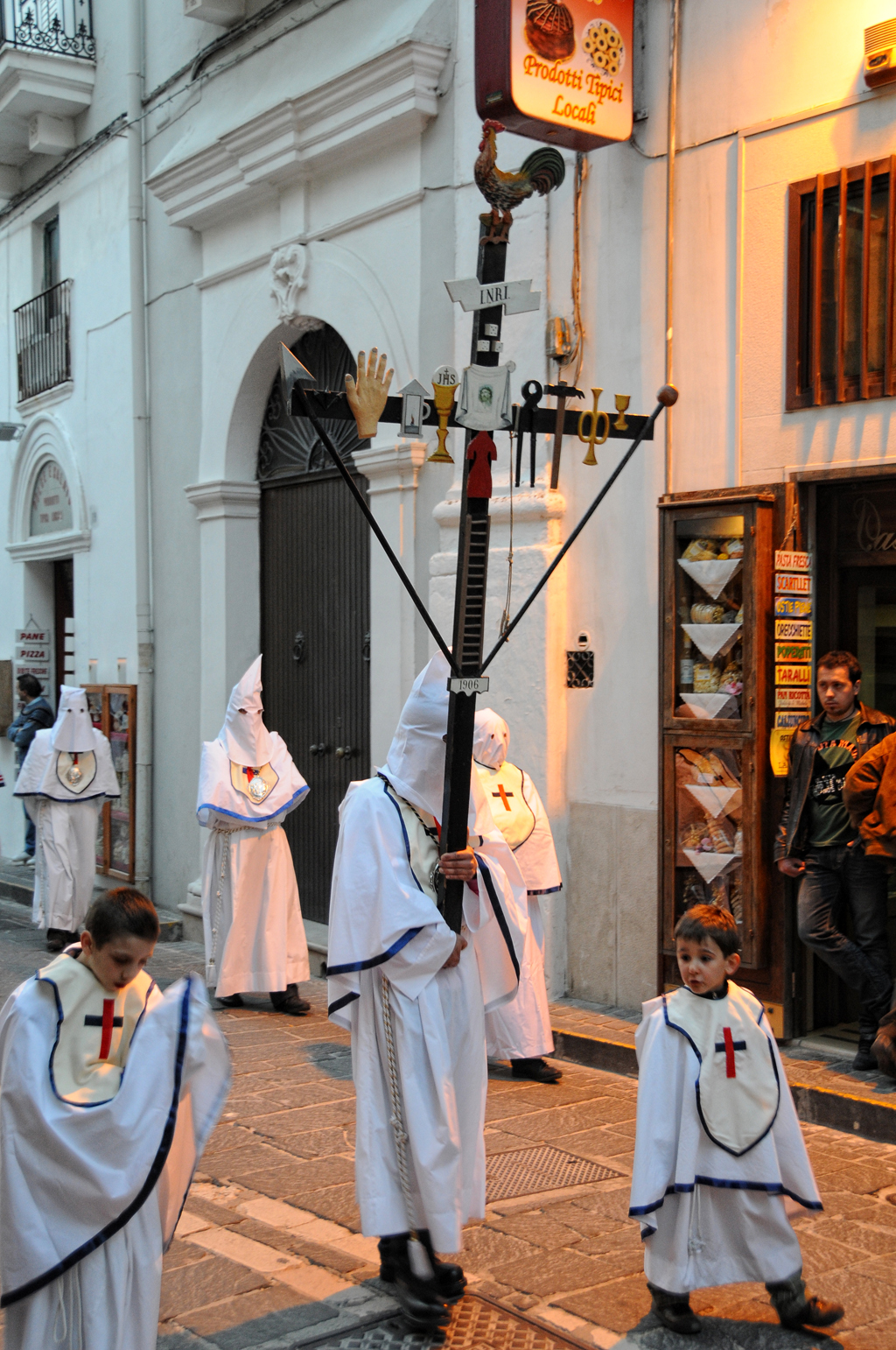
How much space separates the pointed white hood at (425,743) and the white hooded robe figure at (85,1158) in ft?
4.29

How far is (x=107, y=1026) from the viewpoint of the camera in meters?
3.35

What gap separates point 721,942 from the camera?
13.1 ft

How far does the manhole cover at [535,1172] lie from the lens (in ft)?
17.0

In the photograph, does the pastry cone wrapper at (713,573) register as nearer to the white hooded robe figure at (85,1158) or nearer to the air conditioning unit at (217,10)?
the white hooded robe figure at (85,1158)

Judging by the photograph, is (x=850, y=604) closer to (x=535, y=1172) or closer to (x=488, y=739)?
(x=488, y=739)

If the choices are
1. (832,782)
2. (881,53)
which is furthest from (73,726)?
(881,53)

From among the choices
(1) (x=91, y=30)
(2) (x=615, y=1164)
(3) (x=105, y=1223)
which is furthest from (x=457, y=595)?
(1) (x=91, y=30)

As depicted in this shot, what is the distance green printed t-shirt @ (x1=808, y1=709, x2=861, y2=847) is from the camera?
20.9ft

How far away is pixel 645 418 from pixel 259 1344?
3.03m

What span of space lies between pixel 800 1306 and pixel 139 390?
9.96 metres

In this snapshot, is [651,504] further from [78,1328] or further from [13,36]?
[13,36]

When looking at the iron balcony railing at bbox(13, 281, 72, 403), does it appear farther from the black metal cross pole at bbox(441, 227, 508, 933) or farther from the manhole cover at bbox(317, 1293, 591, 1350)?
the manhole cover at bbox(317, 1293, 591, 1350)

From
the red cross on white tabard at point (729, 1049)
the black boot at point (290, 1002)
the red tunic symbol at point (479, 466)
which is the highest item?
the red tunic symbol at point (479, 466)

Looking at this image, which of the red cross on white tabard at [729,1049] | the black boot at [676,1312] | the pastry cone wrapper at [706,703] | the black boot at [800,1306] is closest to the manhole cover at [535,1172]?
the black boot at [676,1312]
